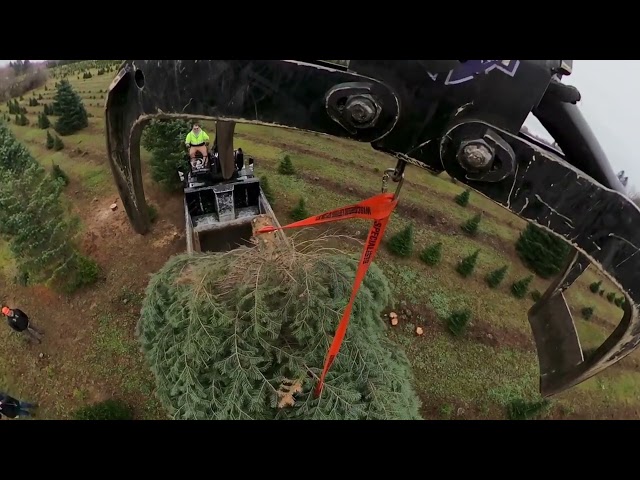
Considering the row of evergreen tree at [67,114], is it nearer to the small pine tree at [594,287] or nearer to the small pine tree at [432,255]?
the small pine tree at [432,255]

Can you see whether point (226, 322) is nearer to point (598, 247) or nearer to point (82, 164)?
point (598, 247)

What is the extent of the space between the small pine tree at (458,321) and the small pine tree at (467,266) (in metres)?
1.45

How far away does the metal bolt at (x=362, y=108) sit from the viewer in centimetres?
237

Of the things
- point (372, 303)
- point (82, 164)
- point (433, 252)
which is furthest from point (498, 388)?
point (82, 164)

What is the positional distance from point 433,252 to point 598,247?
7.35m

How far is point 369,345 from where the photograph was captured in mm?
4730

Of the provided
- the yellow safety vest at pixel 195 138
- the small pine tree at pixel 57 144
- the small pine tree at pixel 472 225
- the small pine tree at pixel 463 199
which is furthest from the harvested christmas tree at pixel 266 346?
the small pine tree at pixel 57 144

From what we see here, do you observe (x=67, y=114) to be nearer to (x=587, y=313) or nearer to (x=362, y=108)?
(x=362, y=108)

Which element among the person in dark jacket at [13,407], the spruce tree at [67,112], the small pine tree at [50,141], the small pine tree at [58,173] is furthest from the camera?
the spruce tree at [67,112]

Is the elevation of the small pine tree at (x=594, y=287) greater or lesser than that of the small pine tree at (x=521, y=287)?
lesser

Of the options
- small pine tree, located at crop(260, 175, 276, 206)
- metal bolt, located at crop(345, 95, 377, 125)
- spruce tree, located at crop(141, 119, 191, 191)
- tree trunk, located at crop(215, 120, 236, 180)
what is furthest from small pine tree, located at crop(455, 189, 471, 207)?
metal bolt, located at crop(345, 95, 377, 125)

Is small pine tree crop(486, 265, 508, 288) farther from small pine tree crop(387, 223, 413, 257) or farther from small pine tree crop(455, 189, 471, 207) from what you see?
small pine tree crop(455, 189, 471, 207)

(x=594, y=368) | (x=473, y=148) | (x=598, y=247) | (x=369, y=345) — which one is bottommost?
(x=369, y=345)

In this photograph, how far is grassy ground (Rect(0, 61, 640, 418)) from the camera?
24.6 feet
